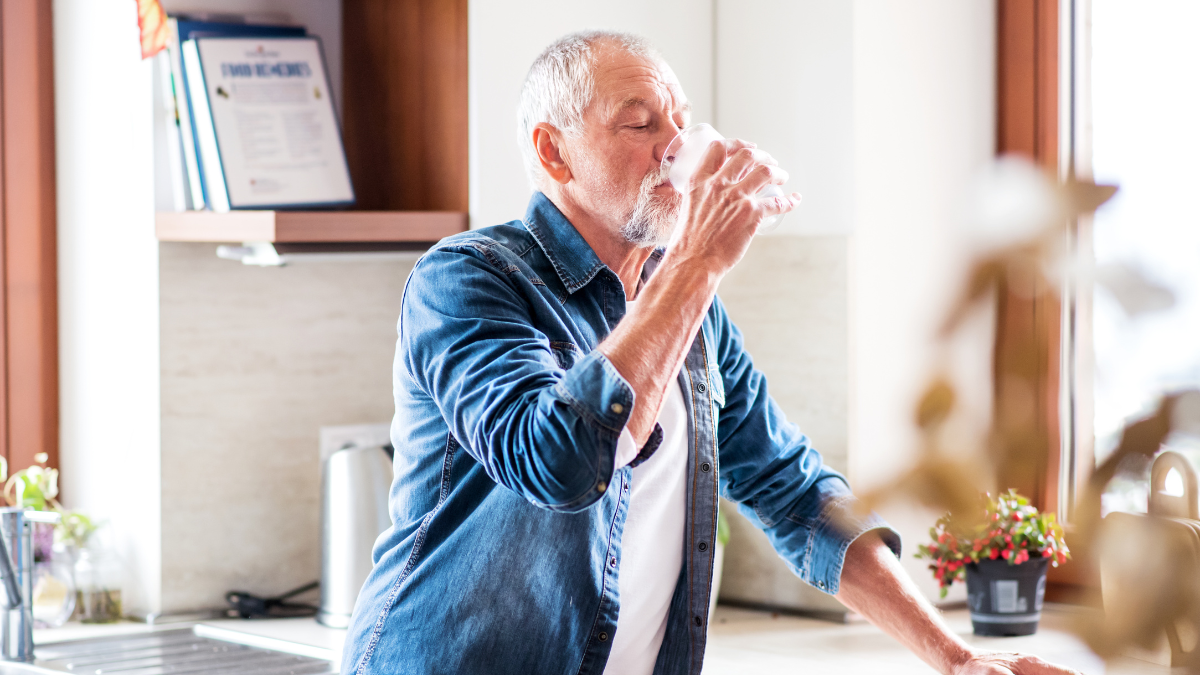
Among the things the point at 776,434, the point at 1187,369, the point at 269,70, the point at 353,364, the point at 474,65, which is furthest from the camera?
the point at 353,364

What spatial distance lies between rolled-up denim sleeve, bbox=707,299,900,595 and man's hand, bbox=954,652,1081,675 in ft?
0.64

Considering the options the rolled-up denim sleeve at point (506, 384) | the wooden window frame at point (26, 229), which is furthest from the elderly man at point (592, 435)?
the wooden window frame at point (26, 229)

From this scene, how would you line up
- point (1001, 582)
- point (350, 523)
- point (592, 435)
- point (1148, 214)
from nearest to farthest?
point (1148, 214), point (592, 435), point (1001, 582), point (350, 523)

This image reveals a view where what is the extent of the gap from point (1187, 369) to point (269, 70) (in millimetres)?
1855

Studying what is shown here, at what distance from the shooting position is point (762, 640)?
1.79m

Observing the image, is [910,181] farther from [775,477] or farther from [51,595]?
[51,595]

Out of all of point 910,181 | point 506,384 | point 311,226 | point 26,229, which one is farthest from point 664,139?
point 26,229

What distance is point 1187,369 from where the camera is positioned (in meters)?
0.21

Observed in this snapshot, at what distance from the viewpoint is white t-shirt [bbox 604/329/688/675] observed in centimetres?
106

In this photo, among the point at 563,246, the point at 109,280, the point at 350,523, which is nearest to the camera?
the point at 563,246

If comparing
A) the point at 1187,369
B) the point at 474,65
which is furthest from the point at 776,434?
the point at 1187,369

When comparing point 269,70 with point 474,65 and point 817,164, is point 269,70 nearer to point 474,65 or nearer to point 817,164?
point 474,65

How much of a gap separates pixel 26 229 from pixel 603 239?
1.30 meters

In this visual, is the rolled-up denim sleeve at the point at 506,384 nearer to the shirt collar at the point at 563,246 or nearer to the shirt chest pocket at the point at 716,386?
the shirt collar at the point at 563,246
